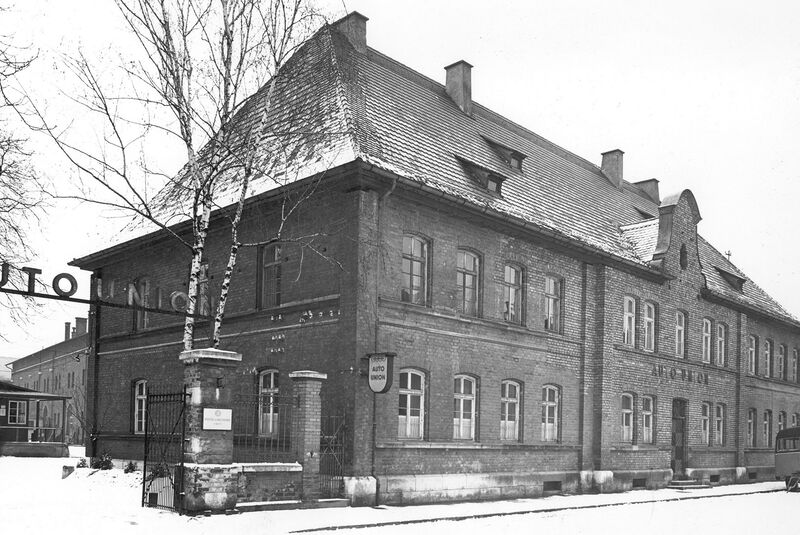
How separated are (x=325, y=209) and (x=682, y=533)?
946cm

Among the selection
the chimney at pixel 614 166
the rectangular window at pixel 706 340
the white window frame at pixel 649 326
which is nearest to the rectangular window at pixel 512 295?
the white window frame at pixel 649 326

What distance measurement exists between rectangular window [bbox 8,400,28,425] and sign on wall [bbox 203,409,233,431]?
31619 mm

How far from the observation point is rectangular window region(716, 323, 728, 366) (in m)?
30.5

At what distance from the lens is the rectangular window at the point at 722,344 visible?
30520 mm

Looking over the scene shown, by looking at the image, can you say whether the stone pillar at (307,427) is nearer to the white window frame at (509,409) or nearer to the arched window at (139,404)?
the white window frame at (509,409)

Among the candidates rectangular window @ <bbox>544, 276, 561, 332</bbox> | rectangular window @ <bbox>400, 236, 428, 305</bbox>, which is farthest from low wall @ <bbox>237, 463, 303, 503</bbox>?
rectangular window @ <bbox>544, 276, 561, 332</bbox>

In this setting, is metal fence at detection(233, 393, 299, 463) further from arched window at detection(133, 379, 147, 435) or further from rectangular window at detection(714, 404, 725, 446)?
rectangular window at detection(714, 404, 725, 446)

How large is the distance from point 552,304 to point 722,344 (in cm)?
1130

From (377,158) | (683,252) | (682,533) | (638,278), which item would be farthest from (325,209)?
(683,252)

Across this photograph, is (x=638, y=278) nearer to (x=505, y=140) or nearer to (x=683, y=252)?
(x=683, y=252)

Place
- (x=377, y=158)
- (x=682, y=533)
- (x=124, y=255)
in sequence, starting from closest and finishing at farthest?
(x=682, y=533) → (x=377, y=158) → (x=124, y=255)

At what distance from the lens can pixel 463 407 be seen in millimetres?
19500

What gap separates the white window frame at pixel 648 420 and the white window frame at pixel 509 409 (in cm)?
649

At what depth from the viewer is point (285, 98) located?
21.7 m
